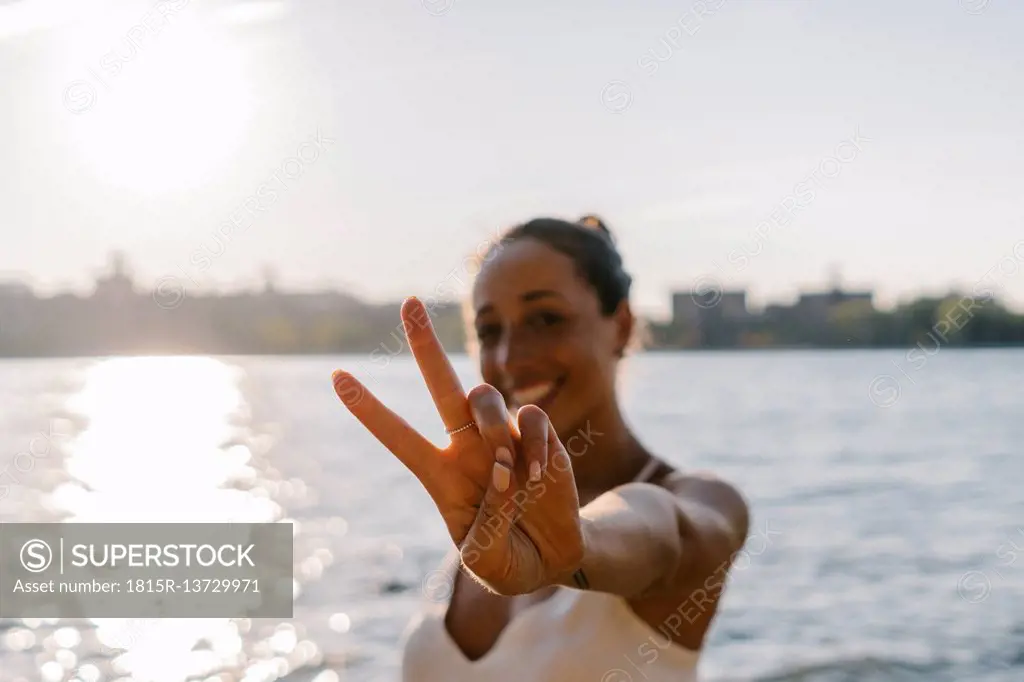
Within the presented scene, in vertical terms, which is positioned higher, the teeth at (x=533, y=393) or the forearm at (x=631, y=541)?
the teeth at (x=533, y=393)

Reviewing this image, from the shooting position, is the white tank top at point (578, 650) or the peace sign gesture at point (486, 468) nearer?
the peace sign gesture at point (486, 468)

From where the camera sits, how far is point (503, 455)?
1859mm

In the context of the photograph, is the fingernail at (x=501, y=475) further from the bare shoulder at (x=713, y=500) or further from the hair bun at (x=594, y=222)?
the hair bun at (x=594, y=222)

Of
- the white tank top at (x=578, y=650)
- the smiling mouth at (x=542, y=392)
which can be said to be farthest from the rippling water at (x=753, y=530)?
the smiling mouth at (x=542, y=392)

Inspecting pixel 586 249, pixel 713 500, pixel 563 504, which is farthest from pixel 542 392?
pixel 563 504

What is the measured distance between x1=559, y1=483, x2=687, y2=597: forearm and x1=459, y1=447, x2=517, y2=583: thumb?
345mm

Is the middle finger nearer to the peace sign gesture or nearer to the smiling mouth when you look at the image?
the peace sign gesture

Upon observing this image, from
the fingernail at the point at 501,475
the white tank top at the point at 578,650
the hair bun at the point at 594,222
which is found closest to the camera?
the fingernail at the point at 501,475

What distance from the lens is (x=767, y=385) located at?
88188 millimetres

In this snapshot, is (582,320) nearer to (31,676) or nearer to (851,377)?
(31,676)

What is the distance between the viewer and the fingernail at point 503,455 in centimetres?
186

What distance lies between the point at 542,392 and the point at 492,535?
1178 millimetres

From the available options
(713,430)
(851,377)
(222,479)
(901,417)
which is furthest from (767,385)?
(222,479)

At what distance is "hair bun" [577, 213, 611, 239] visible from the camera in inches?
133
